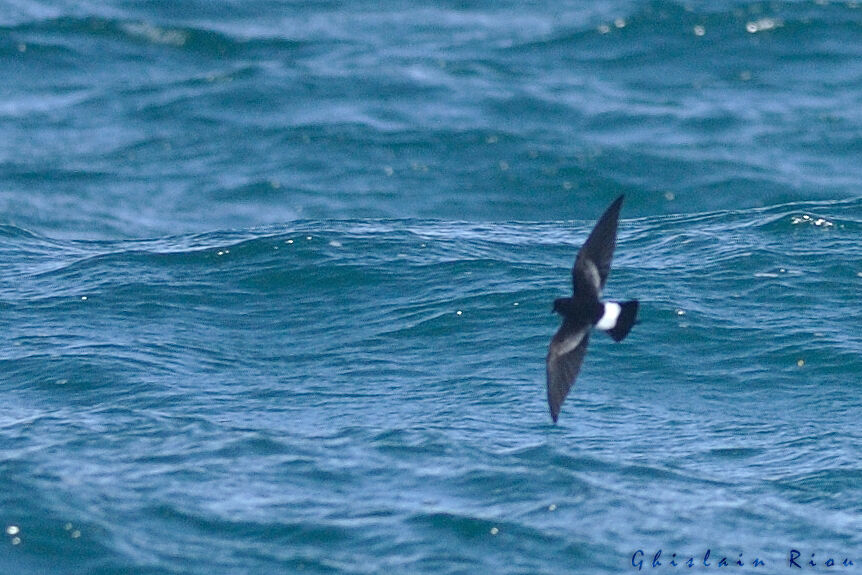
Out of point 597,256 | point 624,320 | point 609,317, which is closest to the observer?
point 624,320

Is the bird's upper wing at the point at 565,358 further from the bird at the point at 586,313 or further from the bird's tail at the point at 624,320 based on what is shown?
the bird's tail at the point at 624,320

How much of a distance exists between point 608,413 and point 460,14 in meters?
19.0

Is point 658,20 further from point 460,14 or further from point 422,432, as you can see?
point 422,432

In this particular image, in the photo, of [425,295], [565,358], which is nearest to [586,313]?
[565,358]

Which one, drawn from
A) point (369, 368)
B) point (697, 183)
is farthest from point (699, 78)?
point (369, 368)

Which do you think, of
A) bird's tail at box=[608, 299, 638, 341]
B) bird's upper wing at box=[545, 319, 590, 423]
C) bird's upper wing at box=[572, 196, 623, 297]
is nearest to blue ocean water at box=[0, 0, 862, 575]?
bird's upper wing at box=[545, 319, 590, 423]

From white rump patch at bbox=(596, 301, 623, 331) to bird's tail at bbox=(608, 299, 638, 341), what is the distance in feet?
0.07

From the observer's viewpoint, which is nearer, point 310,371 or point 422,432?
point 422,432

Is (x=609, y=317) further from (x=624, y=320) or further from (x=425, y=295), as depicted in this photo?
(x=425, y=295)

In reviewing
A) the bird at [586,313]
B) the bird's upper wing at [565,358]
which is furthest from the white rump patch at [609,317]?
the bird's upper wing at [565,358]

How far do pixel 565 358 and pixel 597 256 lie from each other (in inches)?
27.8

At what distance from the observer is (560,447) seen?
10164 millimetres

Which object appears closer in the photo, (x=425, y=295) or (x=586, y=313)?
(x=586, y=313)

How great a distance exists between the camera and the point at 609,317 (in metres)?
8.63
